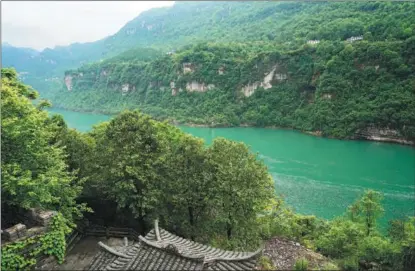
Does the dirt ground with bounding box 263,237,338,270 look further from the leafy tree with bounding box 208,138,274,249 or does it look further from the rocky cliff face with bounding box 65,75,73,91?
the rocky cliff face with bounding box 65,75,73,91

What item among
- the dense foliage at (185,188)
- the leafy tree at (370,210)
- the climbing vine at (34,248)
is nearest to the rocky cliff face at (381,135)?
the leafy tree at (370,210)

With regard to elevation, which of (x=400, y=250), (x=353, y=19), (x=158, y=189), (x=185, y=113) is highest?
(x=353, y=19)

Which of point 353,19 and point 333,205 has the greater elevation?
point 353,19

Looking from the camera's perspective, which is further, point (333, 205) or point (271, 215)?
point (333, 205)

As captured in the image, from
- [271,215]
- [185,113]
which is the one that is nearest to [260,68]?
[185,113]

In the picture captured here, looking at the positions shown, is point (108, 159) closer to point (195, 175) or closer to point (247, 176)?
point (195, 175)
